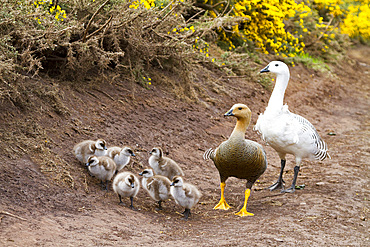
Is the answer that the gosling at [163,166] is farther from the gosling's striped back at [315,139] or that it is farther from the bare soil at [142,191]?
the gosling's striped back at [315,139]

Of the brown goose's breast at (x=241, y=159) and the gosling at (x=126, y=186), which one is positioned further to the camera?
the brown goose's breast at (x=241, y=159)

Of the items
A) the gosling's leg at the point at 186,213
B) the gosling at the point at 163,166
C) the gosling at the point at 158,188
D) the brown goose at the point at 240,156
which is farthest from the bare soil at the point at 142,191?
the brown goose at the point at 240,156

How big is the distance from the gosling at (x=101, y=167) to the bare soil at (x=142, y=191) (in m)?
0.18

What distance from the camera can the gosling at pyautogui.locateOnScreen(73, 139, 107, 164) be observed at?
7.05m

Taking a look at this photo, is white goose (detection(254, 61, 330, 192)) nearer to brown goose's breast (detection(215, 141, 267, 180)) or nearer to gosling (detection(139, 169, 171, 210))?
brown goose's breast (detection(215, 141, 267, 180))

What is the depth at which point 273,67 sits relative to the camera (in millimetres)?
8234

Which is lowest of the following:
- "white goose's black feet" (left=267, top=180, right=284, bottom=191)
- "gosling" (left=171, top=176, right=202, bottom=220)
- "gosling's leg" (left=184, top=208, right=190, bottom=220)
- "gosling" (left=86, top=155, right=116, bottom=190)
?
"white goose's black feet" (left=267, top=180, right=284, bottom=191)

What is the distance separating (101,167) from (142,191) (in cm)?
94

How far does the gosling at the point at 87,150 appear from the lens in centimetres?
705

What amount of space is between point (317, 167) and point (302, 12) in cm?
1086

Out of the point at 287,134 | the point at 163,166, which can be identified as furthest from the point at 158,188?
the point at 287,134

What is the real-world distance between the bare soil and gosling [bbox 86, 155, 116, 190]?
18cm

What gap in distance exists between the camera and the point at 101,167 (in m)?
6.65

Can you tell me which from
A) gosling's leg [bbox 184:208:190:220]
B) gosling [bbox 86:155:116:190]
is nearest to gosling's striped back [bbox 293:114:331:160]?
gosling's leg [bbox 184:208:190:220]
